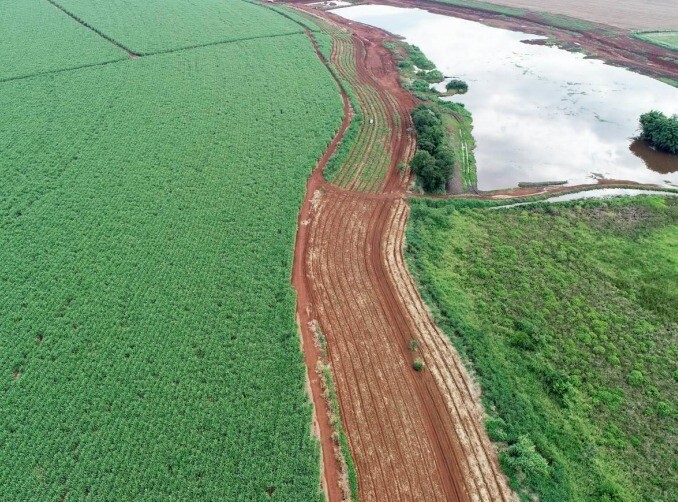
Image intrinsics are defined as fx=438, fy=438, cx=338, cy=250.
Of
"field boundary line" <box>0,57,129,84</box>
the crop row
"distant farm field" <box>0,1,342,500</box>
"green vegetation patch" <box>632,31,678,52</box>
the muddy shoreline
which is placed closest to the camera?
"distant farm field" <box>0,1,342,500</box>

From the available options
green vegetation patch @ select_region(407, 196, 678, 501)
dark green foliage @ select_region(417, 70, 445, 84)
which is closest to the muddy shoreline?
dark green foliage @ select_region(417, 70, 445, 84)

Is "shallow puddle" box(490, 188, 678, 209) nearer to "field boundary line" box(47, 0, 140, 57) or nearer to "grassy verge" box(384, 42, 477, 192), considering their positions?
"grassy verge" box(384, 42, 477, 192)

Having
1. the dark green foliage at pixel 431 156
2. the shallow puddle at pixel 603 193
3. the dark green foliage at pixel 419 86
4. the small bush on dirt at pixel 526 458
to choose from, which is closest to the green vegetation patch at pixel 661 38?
the dark green foliage at pixel 419 86

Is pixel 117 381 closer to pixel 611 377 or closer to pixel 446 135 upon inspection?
pixel 611 377

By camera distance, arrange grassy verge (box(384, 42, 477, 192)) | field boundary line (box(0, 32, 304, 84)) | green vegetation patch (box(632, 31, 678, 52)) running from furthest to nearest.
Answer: green vegetation patch (box(632, 31, 678, 52)), field boundary line (box(0, 32, 304, 84)), grassy verge (box(384, 42, 477, 192))

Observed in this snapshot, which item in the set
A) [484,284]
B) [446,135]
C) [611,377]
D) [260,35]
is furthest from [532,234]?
[260,35]

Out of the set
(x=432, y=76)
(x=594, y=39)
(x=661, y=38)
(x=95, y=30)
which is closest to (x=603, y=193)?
(x=432, y=76)

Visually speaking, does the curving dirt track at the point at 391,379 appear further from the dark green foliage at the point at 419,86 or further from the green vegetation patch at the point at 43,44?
the green vegetation patch at the point at 43,44
